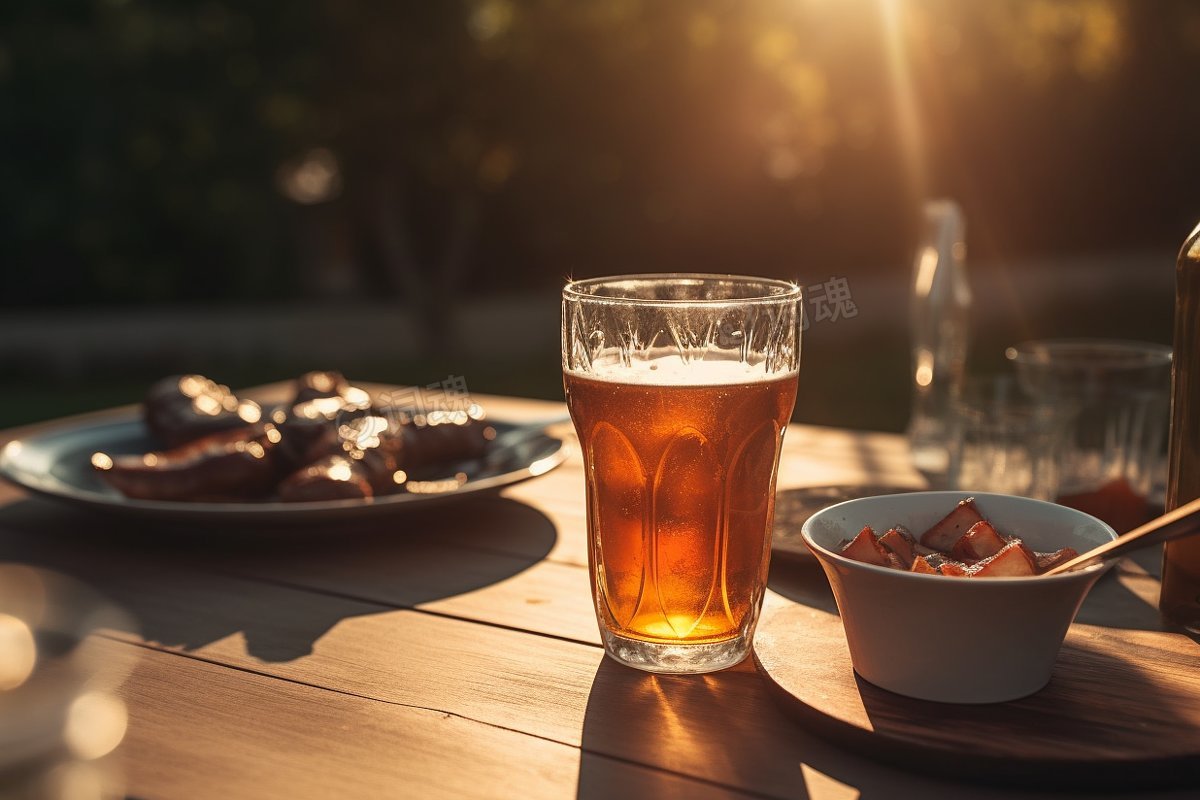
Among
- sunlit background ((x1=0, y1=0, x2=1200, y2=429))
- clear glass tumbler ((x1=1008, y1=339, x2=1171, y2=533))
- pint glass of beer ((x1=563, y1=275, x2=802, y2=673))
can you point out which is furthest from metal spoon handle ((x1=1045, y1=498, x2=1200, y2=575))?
sunlit background ((x1=0, y1=0, x2=1200, y2=429))

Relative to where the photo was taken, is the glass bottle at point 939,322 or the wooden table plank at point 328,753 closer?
the wooden table plank at point 328,753

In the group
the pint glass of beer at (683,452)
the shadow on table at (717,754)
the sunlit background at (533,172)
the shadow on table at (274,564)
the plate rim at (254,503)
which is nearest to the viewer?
the shadow on table at (717,754)

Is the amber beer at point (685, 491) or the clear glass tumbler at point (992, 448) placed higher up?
the amber beer at point (685, 491)

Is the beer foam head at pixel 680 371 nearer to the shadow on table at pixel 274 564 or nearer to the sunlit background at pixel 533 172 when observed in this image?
the shadow on table at pixel 274 564

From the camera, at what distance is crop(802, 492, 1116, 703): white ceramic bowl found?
1006 millimetres

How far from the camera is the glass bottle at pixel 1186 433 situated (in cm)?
120

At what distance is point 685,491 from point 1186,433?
0.51 metres

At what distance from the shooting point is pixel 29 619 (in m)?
0.97

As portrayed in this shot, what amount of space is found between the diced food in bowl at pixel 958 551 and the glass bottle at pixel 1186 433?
0.58 ft

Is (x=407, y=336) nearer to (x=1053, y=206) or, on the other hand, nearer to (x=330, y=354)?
(x=330, y=354)

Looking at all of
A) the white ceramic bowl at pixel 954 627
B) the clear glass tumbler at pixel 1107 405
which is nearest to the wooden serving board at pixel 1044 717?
the white ceramic bowl at pixel 954 627

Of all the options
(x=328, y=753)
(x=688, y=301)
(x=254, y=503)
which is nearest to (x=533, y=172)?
(x=254, y=503)

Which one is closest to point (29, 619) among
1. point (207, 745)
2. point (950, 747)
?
point (207, 745)

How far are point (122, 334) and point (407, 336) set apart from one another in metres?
2.33
